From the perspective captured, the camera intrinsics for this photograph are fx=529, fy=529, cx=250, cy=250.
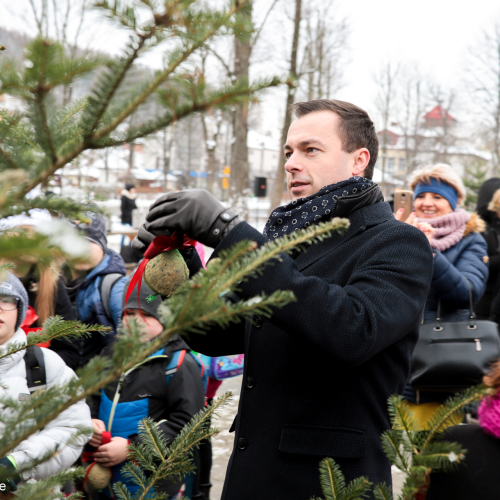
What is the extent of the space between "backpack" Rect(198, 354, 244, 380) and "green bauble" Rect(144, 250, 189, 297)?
2313mm

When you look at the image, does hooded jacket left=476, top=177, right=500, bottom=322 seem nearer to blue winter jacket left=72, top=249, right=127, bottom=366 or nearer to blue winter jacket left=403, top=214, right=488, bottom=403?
blue winter jacket left=403, top=214, right=488, bottom=403

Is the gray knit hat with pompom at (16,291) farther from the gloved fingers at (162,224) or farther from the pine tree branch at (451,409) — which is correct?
the pine tree branch at (451,409)

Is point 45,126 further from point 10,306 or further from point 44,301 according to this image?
point 44,301

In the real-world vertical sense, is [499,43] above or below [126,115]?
above

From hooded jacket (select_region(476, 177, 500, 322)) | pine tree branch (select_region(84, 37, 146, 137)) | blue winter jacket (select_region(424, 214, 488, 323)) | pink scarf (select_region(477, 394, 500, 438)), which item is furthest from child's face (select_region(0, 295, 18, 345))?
hooded jacket (select_region(476, 177, 500, 322))

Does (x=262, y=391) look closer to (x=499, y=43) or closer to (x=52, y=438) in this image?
(x=52, y=438)

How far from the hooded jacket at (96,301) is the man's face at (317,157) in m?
1.95

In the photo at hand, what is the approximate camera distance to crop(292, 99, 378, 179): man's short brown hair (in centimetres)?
176

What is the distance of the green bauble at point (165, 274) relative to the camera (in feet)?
4.82

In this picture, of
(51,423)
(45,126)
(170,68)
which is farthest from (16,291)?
(170,68)

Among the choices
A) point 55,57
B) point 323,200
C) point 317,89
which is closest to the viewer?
point 55,57

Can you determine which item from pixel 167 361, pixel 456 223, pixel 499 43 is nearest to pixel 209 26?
pixel 167 361

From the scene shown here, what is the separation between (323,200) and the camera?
1.60 metres

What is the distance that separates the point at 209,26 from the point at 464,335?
2929mm
